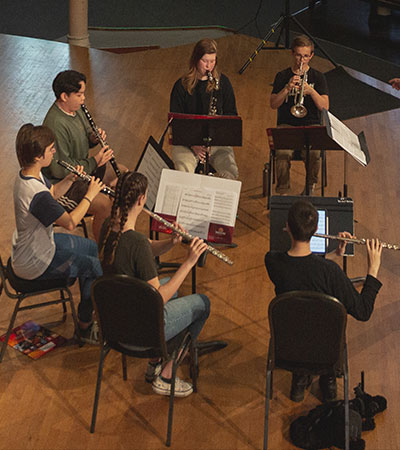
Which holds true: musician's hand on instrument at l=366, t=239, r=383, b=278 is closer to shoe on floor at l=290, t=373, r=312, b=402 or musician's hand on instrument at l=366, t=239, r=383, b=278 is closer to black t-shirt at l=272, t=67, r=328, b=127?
shoe on floor at l=290, t=373, r=312, b=402

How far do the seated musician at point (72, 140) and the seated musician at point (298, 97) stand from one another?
4.69 ft

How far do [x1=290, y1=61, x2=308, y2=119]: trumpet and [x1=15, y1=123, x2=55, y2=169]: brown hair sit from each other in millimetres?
2047

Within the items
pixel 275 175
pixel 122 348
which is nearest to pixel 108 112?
pixel 275 175

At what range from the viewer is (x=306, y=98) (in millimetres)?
5355

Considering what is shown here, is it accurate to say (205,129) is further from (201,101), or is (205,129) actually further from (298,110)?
(298,110)

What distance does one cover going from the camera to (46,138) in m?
3.85

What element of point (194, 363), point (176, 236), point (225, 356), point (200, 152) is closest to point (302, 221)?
point (176, 236)

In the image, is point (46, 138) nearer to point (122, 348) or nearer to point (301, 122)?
point (122, 348)

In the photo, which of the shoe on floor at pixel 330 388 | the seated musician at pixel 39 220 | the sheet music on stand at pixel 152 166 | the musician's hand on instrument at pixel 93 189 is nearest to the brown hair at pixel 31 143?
the seated musician at pixel 39 220

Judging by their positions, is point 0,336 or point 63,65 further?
point 63,65

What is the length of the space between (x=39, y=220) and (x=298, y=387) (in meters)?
1.61

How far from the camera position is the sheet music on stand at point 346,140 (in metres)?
4.38

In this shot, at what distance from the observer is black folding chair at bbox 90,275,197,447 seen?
3.20 metres

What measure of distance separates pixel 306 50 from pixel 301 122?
569 millimetres
